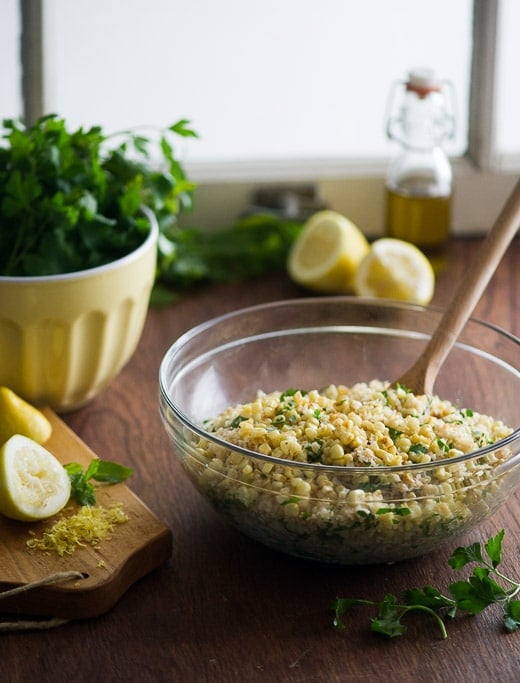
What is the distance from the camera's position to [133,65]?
74.7 inches

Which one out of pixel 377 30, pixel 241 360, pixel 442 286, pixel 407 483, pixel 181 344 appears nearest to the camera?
pixel 407 483

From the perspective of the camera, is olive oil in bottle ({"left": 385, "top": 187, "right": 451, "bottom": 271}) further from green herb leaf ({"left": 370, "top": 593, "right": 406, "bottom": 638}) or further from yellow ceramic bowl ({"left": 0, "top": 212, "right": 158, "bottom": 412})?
green herb leaf ({"left": 370, "top": 593, "right": 406, "bottom": 638})

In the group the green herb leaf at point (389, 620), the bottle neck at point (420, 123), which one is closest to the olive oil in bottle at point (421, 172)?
the bottle neck at point (420, 123)

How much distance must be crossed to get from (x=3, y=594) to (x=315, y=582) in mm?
328

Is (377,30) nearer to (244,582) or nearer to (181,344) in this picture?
(181,344)

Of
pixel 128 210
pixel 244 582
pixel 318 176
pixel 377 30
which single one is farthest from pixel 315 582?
pixel 377 30

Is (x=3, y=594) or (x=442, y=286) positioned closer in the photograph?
(x=3, y=594)

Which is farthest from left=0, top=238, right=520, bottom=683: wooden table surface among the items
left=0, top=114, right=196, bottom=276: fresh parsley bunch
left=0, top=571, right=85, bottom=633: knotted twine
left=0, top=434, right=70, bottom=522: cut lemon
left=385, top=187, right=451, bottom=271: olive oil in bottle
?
left=385, top=187, right=451, bottom=271: olive oil in bottle

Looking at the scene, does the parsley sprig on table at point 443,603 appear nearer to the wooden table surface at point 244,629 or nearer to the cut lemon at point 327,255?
the wooden table surface at point 244,629

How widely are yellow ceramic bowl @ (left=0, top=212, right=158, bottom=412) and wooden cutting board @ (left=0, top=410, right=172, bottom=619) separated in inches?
8.7

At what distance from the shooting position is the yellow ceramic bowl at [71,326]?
1289 mm

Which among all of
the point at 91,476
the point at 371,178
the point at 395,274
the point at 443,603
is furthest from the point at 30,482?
the point at 371,178

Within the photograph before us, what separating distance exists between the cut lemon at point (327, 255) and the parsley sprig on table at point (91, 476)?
0.63 meters

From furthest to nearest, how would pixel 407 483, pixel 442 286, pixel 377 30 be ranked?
pixel 377 30, pixel 442 286, pixel 407 483
